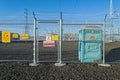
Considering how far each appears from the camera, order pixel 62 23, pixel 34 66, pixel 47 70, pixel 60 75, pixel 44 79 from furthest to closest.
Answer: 1. pixel 62 23
2. pixel 34 66
3. pixel 47 70
4. pixel 60 75
5. pixel 44 79

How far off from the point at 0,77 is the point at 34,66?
2.32 metres

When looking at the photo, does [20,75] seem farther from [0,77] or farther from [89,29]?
[89,29]

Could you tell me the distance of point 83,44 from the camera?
10859 millimetres

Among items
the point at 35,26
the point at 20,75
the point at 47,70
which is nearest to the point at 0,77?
the point at 20,75

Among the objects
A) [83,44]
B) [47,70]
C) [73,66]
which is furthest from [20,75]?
[83,44]

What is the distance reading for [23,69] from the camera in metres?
8.55

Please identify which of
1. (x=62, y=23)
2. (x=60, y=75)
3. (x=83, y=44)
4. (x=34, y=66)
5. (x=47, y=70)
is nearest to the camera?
(x=60, y=75)

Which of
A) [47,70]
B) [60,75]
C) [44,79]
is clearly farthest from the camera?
[47,70]

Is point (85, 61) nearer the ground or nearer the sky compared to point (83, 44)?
nearer the ground

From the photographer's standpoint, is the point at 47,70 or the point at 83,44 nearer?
the point at 47,70

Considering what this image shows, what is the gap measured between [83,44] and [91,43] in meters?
0.50

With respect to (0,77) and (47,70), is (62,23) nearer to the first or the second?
(47,70)

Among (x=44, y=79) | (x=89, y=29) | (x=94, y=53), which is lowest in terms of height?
(x=44, y=79)

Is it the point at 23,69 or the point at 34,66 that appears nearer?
the point at 23,69
